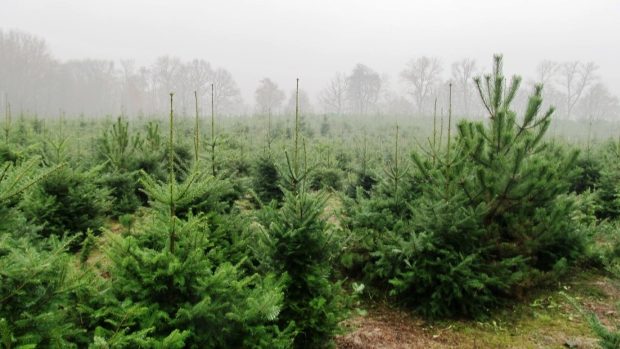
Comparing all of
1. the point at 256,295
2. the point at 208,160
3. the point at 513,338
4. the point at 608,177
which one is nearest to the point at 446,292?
the point at 513,338

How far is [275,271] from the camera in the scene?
4051mm

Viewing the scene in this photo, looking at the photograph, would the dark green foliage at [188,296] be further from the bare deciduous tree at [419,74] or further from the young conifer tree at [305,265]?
the bare deciduous tree at [419,74]

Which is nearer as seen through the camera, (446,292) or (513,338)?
(513,338)

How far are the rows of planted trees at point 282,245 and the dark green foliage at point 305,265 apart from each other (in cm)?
1

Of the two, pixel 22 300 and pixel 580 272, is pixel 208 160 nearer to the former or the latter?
pixel 22 300

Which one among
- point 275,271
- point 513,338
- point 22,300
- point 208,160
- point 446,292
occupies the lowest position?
point 513,338

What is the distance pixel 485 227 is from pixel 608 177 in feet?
19.7

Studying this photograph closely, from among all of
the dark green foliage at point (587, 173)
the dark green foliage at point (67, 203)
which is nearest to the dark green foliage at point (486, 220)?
the dark green foliage at point (67, 203)

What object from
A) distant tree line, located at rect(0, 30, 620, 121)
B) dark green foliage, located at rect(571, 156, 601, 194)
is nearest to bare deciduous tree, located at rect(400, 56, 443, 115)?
distant tree line, located at rect(0, 30, 620, 121)

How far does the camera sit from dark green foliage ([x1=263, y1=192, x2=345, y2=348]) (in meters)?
3.90

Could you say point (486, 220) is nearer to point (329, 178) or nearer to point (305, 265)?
point (305, 265)

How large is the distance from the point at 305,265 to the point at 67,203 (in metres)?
4.61

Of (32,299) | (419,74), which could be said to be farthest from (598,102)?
(32,299)

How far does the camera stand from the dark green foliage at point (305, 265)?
3.90 m
